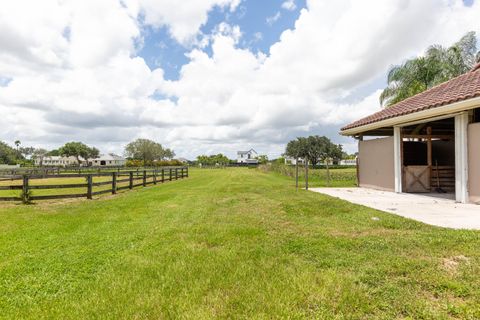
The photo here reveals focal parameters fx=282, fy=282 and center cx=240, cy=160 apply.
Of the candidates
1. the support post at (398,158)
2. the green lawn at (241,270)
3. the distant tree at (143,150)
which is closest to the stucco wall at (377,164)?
the support post at (398,158)

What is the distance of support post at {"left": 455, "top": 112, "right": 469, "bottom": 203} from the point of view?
853 centimetres

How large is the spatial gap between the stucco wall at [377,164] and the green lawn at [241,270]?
683 centimetres

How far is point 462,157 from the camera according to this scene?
28.2 ft

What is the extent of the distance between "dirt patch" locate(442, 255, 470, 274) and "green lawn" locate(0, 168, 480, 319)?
13mm

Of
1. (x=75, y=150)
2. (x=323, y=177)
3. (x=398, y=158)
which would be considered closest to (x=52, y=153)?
(x=75, y=150)

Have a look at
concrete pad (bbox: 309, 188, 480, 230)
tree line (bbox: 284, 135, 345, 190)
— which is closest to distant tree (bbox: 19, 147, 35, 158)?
tree line (bbox: 284, 135, 345, 190)

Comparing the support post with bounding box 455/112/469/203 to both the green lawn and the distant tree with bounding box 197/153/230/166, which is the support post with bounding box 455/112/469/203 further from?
the distant tree with bounding box 197/153/230/166

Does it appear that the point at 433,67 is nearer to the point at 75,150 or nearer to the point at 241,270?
the point at 241,270

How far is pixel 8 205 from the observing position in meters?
9.84

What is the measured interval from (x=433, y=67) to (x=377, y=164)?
1530 cm

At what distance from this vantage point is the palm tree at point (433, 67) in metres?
22.1

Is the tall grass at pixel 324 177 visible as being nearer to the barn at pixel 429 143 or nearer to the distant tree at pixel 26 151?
the barn at pixel 429 143

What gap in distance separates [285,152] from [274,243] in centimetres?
8863

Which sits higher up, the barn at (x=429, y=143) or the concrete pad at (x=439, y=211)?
the barn at (x=429, y=143)
